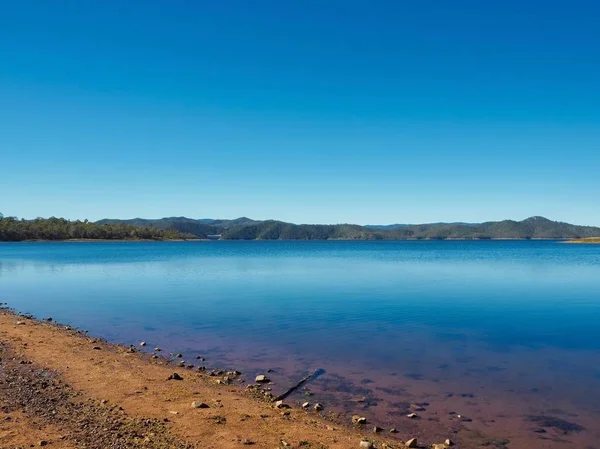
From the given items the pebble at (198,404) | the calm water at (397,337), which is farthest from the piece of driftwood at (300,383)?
the pebble at (198,404)

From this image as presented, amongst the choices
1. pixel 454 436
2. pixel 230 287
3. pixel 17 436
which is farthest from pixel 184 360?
pixel 230 287

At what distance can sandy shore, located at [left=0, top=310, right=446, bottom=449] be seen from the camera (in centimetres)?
830

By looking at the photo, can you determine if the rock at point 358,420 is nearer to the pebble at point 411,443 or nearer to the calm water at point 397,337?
the calm water at point 397,337

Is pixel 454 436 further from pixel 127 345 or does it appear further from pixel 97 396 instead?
pixel 127 345

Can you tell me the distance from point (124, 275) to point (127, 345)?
32585mm

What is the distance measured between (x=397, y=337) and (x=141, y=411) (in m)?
12.4

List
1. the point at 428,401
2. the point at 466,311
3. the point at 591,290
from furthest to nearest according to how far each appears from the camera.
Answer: the point at 591,290 < the point at 466,311 < the point at 428,401

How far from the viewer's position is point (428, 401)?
1170 centimetres

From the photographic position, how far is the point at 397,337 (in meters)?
19.2

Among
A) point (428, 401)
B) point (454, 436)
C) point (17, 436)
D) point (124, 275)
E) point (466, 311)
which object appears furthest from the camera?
point (124, 275)

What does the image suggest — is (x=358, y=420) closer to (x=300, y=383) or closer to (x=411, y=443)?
(x=411, y=443)

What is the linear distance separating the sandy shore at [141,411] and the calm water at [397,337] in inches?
63.1

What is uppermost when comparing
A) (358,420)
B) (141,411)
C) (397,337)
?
(141,411)

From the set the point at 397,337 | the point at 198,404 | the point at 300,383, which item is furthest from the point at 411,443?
the point at 397,337
